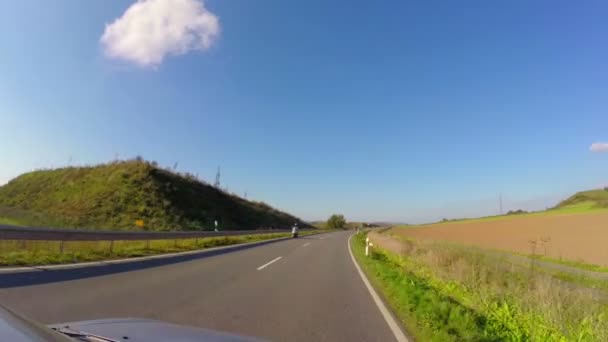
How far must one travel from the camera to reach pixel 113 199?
41.5 meters

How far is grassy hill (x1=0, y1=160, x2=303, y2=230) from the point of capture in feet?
123

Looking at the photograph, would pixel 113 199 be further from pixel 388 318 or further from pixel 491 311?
pixel 491 311

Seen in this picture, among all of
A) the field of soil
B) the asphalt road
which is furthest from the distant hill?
the asphalt road

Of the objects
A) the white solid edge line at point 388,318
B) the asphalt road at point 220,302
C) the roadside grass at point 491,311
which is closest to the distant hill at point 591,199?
the roadside grass at point 491,311

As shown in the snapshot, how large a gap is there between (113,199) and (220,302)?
37844 mm

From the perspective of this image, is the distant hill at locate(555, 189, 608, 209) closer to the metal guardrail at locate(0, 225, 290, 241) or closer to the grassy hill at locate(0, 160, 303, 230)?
the grassy hill at locate(0, 160, 303, 230)

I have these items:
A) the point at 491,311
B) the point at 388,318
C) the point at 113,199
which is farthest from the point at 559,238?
the point at 113,199

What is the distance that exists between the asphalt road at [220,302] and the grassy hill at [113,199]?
87.7 ft

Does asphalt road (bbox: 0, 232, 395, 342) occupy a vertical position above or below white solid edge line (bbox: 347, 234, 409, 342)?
above

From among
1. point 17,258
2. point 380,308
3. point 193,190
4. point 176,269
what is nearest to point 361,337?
point 380,308

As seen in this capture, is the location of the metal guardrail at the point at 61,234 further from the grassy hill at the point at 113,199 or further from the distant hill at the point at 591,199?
the distant hill at the point at 591,199

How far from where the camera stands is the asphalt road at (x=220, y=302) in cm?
624

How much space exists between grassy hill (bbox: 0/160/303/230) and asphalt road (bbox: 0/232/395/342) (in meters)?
26.7

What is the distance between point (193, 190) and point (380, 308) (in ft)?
161
